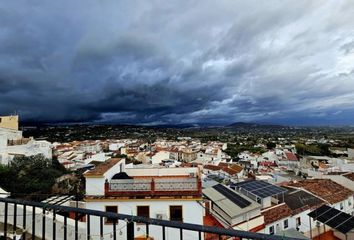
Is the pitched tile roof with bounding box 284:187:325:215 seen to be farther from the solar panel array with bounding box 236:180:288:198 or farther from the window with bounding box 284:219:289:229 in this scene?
the solar panel array with bounding box 236:180:288:198

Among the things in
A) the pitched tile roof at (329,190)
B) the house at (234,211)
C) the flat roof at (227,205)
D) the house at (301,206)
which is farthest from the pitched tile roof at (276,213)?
the pitched tile roof at (329,190)

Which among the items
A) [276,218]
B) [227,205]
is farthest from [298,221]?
[227,205]

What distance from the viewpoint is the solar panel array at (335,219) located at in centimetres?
1778

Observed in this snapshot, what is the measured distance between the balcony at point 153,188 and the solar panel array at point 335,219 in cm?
1074

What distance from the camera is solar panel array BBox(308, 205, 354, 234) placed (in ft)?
58.3

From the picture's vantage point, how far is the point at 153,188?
553 inches

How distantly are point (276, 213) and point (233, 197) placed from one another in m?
4.12

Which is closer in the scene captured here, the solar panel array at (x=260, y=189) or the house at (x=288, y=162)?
the solar panel array at (x=260, y=189)

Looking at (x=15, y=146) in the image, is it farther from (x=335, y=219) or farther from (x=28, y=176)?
(x=335, y=219)

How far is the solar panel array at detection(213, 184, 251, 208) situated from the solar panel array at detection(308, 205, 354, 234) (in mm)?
5771

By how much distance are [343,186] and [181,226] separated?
110 feet

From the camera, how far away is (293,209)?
69.7 feet

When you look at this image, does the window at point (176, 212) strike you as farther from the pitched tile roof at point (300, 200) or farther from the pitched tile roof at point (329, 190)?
the pitched tile roof at point (329, 190)

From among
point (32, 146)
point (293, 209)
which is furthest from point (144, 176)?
point (32, 146)
